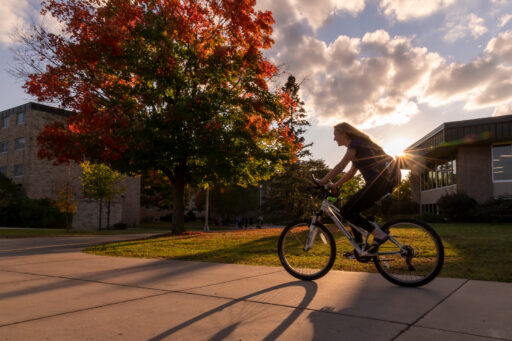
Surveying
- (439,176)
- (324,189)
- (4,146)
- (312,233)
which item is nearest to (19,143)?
(4,146)

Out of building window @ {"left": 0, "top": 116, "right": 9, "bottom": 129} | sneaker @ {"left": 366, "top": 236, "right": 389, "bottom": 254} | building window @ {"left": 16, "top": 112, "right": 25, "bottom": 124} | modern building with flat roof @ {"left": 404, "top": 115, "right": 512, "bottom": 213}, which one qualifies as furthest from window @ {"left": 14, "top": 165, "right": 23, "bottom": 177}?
sneaker @ {"left": 366, "top": 236, "right": 389, "bottom": 254}

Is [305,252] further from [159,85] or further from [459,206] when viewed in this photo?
[459,206]

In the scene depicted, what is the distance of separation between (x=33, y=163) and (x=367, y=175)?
135 ft

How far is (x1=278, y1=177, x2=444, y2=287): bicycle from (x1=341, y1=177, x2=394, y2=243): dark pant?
72 mm

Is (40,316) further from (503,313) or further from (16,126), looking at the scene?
(16,126)

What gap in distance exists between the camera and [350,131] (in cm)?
484

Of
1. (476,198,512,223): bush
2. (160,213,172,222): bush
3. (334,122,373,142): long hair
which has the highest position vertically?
(334,122,373,142): long hair

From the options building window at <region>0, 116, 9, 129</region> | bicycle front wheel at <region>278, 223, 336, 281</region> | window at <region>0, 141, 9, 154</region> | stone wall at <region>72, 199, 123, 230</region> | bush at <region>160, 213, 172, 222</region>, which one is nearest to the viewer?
bicycle front wheel at <region>278, 223, 336, 281</region>

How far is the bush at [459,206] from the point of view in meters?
23.0

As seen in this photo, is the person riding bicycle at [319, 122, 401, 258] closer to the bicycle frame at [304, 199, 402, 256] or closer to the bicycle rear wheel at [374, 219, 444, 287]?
the bicycle frame at [304, 199, 402, 256]

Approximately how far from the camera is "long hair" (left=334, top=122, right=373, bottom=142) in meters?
4.78

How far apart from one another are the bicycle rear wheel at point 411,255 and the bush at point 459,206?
21.3 meters

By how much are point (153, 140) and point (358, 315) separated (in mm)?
11923

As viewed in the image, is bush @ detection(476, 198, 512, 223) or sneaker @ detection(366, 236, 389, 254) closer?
sneaker @ detection(366, 236, 389, 254)
